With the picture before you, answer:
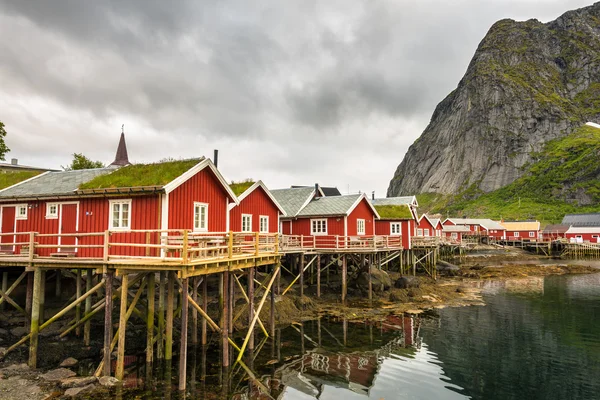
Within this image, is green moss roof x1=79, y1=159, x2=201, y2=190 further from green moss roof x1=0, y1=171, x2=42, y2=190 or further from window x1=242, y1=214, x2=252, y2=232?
window x1=242, y1=214, x2=252, y2=232

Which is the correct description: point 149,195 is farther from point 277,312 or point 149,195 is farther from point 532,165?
point 532,165

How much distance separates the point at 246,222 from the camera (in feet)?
83.9

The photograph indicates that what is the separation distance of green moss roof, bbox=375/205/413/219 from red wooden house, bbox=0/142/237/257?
23076 millimetres

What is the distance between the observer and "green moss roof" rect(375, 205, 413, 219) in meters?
38.8

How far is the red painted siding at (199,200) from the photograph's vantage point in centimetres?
1628

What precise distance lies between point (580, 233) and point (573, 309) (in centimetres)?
6635

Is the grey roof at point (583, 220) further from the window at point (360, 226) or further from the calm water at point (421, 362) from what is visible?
the window at point (360, 226)

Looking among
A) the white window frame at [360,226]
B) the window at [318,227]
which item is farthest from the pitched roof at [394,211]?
the window at [318,227]

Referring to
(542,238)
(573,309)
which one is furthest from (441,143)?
(573,309)

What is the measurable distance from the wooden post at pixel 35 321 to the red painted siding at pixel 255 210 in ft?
35.9

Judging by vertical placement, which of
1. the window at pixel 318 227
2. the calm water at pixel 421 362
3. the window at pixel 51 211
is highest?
the window at pixel 51 211

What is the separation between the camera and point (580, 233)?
82000mm

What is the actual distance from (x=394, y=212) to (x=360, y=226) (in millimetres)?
8077

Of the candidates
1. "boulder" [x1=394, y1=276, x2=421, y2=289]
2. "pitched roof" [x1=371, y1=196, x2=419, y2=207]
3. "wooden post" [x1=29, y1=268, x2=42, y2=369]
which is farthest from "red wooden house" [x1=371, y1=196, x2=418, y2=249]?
"wooden post" [x1=29, y1=268, x2=42, y2=369]
